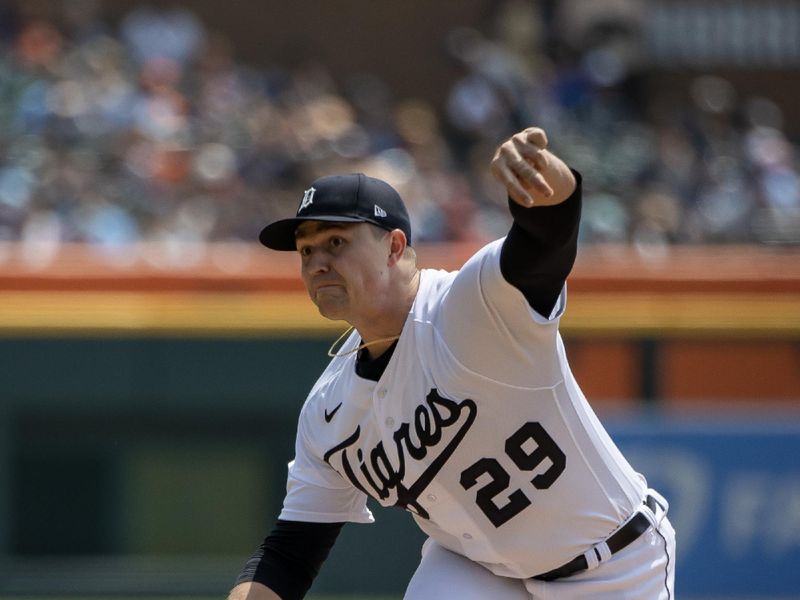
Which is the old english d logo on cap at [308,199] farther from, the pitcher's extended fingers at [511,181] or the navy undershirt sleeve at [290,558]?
the navy undershirt sleeve at [290,558]

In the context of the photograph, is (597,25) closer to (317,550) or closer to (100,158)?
(100,158)

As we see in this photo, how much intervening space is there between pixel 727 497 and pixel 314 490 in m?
4.80

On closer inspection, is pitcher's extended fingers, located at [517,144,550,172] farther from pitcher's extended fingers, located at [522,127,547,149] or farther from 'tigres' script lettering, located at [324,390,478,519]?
'tigres' script lettering, located at [324,390,478,519]

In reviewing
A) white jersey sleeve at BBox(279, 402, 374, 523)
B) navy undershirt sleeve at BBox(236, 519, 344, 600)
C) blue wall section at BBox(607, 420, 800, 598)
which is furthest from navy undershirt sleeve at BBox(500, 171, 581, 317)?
blue wall section at BBox(607, 420, 800, 598)

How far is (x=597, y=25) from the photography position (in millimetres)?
15445

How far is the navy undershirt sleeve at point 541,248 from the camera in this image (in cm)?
344

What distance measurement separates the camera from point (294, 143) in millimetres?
11609

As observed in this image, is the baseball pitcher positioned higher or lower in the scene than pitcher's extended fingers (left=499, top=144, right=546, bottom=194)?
lower

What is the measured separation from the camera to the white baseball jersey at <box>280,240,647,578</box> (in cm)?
379

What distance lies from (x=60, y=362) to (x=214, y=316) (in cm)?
98

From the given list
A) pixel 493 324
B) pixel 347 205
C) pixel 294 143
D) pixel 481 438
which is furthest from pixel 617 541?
pixel 294 143

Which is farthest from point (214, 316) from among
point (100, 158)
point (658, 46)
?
point (658, 46)

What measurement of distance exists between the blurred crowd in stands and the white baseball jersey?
6490 millimetres

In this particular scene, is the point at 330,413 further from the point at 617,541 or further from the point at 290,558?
the point at 617,541
